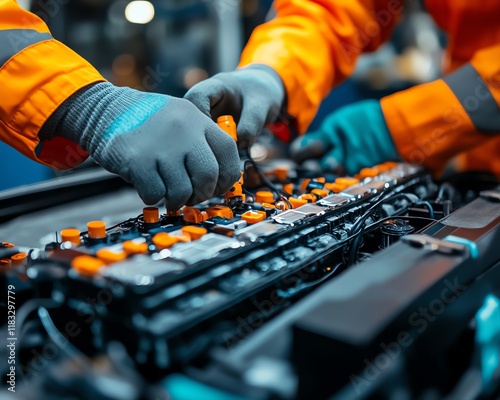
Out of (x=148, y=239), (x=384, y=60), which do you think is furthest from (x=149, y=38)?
(x=148, y=239)

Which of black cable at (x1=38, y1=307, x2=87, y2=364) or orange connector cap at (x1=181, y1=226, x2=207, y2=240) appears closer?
black cable at (x1=38, y1=307, x2=87, y2=364)

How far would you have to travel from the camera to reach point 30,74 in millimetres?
866

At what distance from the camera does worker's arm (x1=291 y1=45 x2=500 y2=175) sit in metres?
1.32

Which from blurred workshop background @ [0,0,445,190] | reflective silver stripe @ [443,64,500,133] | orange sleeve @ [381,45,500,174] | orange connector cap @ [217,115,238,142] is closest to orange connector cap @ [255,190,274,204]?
orange connector cap @ [217,115,238,142]

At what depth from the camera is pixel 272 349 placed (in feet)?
Result: 1.61

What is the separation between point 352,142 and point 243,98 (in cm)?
45

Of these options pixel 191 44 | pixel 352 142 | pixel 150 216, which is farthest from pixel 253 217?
pixel 191 44

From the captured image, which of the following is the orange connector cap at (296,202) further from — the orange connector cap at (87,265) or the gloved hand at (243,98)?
the orange connector cap at (87,265)

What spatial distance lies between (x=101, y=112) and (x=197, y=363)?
0.48 m

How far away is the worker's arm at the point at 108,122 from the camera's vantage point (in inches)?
31.6

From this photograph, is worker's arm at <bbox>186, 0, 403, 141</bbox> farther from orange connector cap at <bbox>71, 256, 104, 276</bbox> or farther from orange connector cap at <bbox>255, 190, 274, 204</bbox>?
orange connector cap at <bbox>71, 256, 104, 276</bbox>

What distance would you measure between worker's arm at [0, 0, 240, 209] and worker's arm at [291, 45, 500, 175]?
554 millimetres

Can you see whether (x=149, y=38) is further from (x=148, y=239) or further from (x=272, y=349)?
(x=272, y=349)

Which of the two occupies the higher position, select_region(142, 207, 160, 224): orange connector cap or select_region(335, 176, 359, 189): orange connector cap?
select_region(142, 207, 160, 224): orange connector cap
